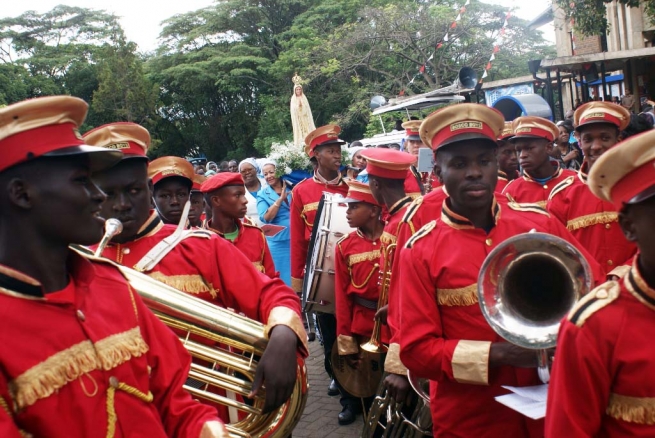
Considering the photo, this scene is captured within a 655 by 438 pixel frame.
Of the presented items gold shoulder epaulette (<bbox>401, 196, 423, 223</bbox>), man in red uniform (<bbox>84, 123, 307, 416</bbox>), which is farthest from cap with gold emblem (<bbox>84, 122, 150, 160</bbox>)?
gold shoulder epaulette (<bbox>401, 196, 423, 223</bbox>)

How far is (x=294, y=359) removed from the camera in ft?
10.4

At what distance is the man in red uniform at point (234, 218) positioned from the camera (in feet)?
21.8

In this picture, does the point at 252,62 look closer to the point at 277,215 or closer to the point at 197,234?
the point at 277,215

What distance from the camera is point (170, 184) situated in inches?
191

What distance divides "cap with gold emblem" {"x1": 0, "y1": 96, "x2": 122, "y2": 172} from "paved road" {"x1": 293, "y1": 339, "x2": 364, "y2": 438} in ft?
15.9

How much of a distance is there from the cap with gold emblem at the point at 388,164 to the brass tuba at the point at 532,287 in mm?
2875

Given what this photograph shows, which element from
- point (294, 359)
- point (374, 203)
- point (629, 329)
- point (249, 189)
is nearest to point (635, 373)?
point (629, 329)

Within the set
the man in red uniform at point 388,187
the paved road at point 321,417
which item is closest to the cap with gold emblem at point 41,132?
the man in red uniform at point 388,187

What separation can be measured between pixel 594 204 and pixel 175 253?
318 centimetres

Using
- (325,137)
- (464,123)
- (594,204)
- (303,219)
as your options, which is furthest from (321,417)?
(464,123)

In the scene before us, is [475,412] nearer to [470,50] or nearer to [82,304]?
[82,304]

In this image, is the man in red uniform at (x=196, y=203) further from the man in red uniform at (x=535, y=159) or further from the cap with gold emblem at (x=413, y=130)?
the man in red uniform at (x=535, y=159)

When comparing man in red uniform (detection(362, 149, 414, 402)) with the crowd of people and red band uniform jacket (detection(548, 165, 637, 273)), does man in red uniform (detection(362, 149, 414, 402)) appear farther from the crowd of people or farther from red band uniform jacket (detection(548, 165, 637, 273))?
red band uniform jacket (detection(548, 165, 637, 273))

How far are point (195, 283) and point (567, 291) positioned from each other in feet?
6.47
